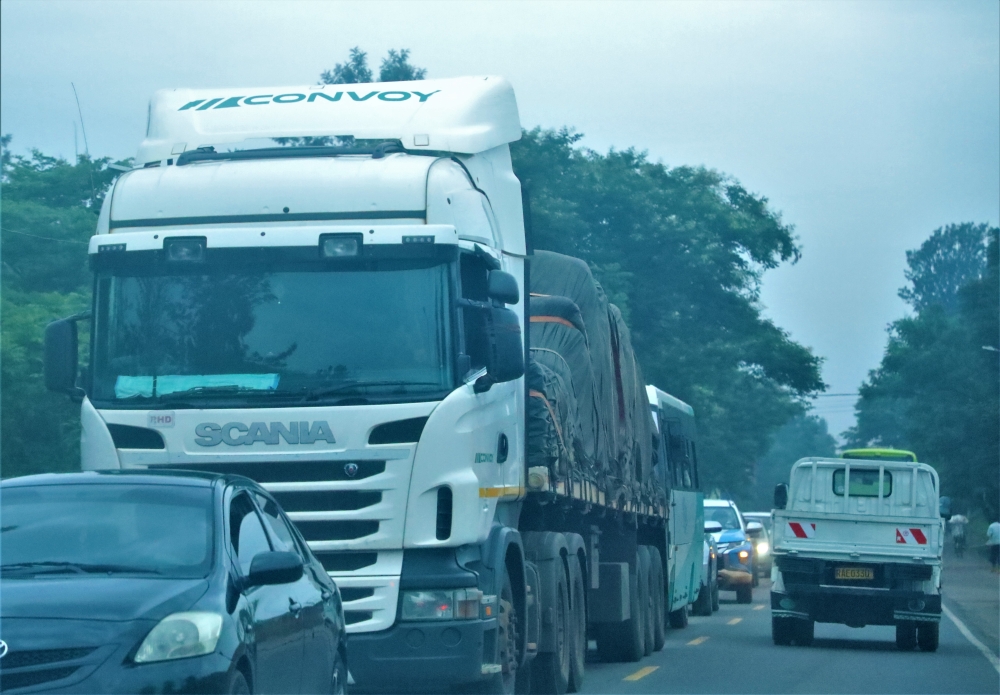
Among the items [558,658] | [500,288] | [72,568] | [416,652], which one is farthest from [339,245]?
[558,658]

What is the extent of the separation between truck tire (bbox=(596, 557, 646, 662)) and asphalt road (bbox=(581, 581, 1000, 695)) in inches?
6.8

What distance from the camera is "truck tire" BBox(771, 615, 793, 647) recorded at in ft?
61.9

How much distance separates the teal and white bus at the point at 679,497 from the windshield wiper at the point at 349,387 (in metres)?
9.92

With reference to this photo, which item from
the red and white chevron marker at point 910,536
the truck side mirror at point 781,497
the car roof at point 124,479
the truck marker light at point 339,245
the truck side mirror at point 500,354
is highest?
the truck marker light at point 339,245

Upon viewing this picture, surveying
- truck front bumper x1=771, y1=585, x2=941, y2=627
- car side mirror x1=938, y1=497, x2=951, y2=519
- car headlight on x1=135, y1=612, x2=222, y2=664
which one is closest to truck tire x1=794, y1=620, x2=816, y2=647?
truck front bumper x1=771, y1=585, x2=941, y2=627

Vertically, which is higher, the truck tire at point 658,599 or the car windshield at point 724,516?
the car windshield at point 724,516

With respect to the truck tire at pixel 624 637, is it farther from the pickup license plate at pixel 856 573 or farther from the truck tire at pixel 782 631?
the pickup license plate at pixel 856 573

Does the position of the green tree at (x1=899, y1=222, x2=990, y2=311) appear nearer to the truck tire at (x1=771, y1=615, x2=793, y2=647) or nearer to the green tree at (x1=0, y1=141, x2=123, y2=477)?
the green tree at (x1=0, y1=141, x2=123, y2=477)

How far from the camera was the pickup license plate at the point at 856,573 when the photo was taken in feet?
60.2

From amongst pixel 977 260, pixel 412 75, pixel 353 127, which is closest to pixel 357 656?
pixel 353 127

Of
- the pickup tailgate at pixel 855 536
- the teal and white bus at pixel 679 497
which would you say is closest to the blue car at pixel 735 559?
the teal and white bus at pixel 679 497

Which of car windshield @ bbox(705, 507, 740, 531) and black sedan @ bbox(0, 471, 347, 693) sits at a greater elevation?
black sedan @ bbox(0, 471, 347, 693)

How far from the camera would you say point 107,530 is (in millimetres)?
7078

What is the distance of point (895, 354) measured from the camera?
92438 mm
